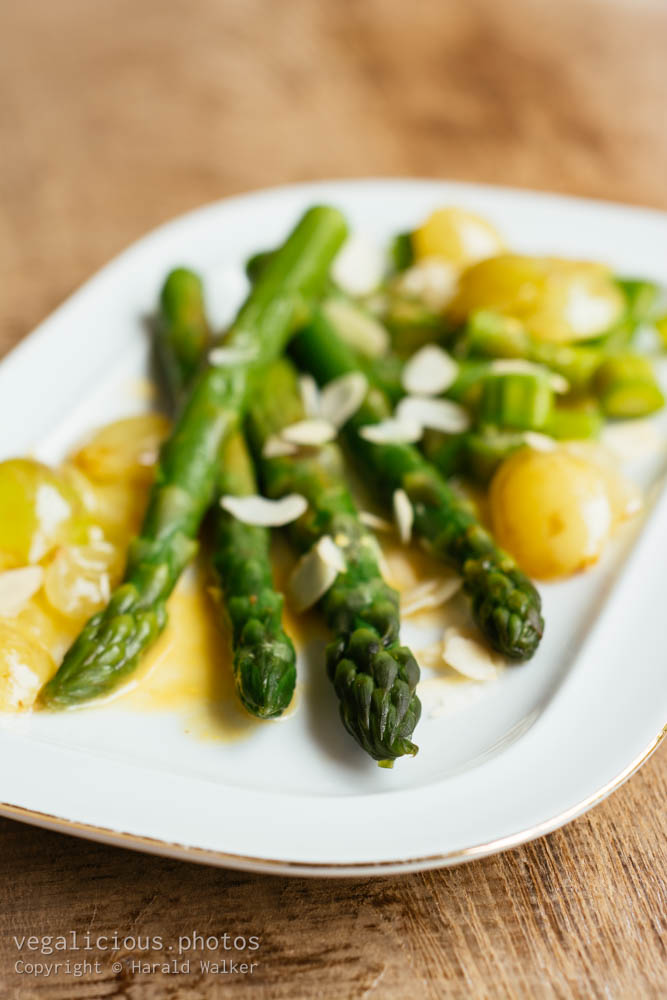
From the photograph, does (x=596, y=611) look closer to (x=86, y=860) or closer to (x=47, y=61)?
(x=86, y=860)

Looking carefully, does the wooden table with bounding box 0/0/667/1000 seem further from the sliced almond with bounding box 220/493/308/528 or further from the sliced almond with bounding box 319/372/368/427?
the sliced almond with bounding box 319/372/368/427

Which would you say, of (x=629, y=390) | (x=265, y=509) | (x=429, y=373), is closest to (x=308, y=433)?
(x=265, y=509)

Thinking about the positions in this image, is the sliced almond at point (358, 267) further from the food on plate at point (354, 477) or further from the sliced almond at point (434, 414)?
A: the sliced almond at point (434, 414)

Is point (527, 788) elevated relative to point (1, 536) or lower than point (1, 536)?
lower

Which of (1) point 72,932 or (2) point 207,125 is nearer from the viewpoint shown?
(1) point 72,932

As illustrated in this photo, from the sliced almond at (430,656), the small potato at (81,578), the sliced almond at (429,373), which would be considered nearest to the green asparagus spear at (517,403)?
the sliced almond at (429,373)

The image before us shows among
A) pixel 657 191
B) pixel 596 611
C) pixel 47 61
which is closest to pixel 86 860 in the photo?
pixel 596 611

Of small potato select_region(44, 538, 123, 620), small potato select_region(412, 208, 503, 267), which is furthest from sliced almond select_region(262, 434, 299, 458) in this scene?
small potato select_region(412, 208, 503, 267)
